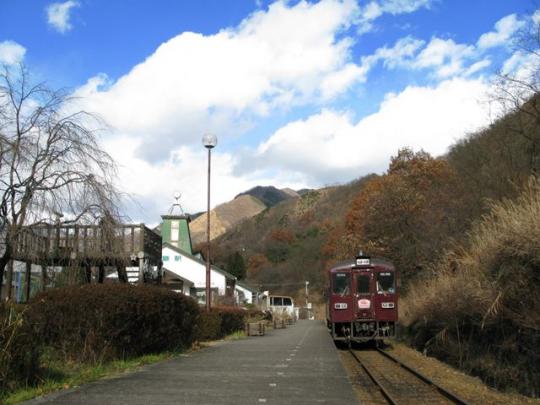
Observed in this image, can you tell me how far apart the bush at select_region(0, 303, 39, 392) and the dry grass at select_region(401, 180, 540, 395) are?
9.25 meters

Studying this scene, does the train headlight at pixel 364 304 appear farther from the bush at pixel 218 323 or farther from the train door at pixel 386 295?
the bush at pixel 218 323

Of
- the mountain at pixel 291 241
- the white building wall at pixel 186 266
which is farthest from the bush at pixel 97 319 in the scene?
the mountain at pixel 291 241

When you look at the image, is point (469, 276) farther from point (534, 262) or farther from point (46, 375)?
point (46, 375)

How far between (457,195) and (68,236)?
32471 millimetres

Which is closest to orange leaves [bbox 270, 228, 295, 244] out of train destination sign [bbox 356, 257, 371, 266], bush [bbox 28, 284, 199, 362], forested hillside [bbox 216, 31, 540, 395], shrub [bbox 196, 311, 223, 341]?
forested hillside [bbox 216, 31, 540, 395]

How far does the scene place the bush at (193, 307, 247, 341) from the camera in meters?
23.1

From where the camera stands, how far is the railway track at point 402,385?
1035 cm

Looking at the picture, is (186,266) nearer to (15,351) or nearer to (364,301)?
(364,301)

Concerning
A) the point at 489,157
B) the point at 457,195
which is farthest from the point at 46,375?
the point at 457,195

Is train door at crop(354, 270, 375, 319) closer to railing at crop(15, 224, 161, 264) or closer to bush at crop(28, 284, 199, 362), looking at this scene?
railing at crop(15, 224, 161, 264)

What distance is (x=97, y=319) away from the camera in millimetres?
12328

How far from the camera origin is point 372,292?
74.4 feet

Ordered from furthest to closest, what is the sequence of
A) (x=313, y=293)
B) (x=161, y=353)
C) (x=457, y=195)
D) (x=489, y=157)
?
(x=313, y=293) → (x=457, y=195) → (x=489, y=157) → (x=161, y=353)

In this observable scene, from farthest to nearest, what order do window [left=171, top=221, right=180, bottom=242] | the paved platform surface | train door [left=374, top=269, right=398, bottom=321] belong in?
window [left=171, top=221, right=180, bottom=242] → train door [left=374, top=269, right=398, bottom=321] → the paved platform surface
